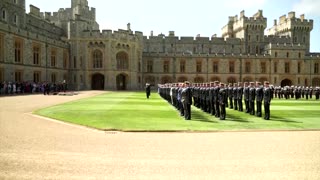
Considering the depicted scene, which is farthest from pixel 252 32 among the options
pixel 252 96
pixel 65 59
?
pixel 252 96

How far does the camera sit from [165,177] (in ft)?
21.5

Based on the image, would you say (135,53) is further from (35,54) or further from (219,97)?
(219,97)

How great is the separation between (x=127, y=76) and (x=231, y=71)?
18989 mm

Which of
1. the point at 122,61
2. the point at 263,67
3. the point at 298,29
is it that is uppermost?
the point at 298,29

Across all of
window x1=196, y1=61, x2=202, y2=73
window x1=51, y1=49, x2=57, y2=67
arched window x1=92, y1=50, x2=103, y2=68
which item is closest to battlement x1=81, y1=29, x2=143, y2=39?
arched window x1=92, y1=50, x2=103, y2=68

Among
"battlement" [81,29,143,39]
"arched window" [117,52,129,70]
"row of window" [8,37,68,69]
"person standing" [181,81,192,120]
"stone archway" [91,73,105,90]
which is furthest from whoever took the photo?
"stone archway" [91,73,105,90]

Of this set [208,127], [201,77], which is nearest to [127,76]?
[201,77]

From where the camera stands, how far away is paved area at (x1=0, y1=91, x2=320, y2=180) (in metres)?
6.79

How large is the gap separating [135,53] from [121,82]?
537 centimetres

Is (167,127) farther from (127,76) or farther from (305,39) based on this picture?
(305,39)

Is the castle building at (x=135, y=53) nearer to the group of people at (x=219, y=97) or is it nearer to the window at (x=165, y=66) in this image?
the window at (x=165, y=66)

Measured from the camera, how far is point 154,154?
27.6 ft

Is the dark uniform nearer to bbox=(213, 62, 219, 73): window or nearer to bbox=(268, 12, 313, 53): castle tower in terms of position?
bbox=(213, 62, 219, 73): window

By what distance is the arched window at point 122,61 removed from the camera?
49.8m
